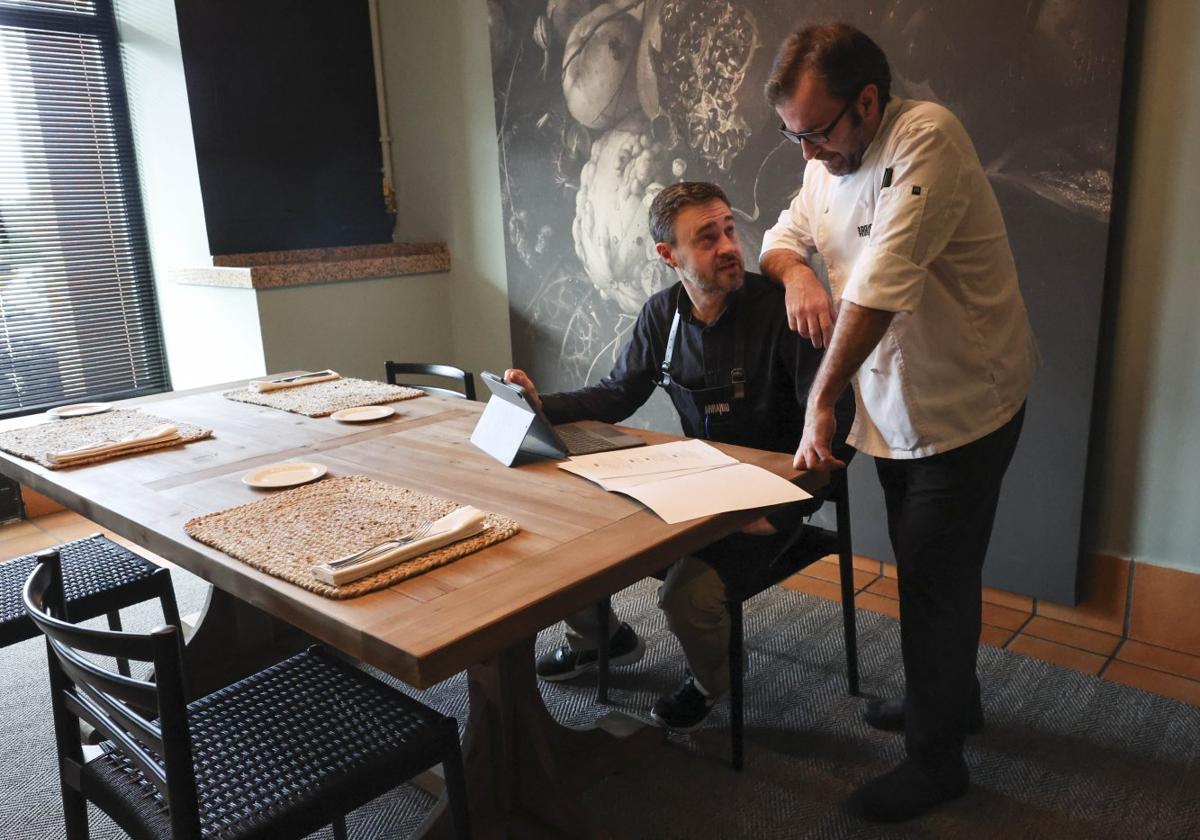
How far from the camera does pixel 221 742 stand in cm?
128

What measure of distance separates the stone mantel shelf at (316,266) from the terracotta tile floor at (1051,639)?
6.86 feet

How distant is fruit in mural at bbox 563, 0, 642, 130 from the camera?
299 cm

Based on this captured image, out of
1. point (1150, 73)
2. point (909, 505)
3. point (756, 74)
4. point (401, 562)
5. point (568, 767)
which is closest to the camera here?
point (401, 562)

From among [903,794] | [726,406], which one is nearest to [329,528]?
[726,406]

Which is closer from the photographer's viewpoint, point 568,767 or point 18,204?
point 568,767

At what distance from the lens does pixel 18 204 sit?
11.6 ft

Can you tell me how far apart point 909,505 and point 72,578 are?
69.9 inches

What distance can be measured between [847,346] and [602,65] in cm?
199

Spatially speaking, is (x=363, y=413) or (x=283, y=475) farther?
(x=363, y=413)

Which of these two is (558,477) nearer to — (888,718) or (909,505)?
(909,505)

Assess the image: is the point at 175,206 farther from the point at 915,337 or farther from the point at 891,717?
the point at 891,717

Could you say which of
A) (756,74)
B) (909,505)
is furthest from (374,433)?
(756,74)

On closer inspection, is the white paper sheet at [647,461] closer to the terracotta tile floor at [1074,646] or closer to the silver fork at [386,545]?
the silver fork at [386,545]

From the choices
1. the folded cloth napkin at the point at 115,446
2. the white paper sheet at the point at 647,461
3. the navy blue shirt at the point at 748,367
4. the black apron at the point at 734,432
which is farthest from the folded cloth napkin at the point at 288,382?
the white paper sheet at the point at 647,461
